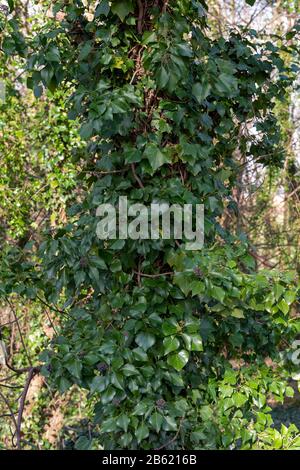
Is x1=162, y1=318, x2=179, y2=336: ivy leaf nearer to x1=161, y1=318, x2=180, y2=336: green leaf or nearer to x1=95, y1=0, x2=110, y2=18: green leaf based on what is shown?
x1=161, y1=318, x2=180, y2=336: green leaf

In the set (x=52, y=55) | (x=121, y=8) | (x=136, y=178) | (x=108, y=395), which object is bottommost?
(x=108, y=395)

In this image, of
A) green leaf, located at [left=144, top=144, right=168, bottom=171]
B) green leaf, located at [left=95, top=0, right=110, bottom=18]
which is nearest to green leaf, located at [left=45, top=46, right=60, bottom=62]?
green leaf, located at [left=95, top=0, right=110, bottom=18]

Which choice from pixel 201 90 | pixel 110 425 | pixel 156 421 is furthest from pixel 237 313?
pixel 201 90

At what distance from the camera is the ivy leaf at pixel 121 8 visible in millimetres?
2156

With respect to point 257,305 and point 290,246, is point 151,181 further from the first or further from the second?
point 290,246

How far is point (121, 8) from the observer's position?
2.16m

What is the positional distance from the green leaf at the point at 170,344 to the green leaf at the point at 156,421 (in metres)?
0.23

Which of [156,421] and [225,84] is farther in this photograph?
[225,84]

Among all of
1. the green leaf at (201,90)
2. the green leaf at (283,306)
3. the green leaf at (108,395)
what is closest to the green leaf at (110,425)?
the green leaf at (108,395)

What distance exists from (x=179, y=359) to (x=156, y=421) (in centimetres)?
23

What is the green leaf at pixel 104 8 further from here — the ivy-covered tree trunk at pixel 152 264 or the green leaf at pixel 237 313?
the green leaf at pixel 237 313

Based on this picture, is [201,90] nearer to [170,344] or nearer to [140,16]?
[140,16]

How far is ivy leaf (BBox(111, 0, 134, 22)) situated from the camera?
84.9 inches

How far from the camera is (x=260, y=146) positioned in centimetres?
310
